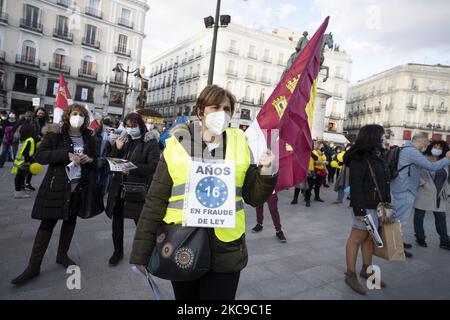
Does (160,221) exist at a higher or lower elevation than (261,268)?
higher

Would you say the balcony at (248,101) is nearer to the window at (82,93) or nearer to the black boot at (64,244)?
the window at (82,93)

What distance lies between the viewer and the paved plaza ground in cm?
288

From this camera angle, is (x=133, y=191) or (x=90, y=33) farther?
(x=90, y=33)

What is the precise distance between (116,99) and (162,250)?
124 feet

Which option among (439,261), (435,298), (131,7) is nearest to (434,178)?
(439,261)

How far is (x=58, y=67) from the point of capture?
32.8 m

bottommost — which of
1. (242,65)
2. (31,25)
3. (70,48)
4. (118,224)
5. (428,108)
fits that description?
(118,224)

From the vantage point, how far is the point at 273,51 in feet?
143

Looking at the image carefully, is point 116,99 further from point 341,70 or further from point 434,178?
point 434,178

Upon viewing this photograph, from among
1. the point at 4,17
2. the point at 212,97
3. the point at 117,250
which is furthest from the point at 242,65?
the point at 212,97

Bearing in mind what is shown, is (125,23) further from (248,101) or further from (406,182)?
(406,182)

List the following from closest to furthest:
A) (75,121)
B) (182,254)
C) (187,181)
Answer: (182,254) → (187,181) → (75,121)

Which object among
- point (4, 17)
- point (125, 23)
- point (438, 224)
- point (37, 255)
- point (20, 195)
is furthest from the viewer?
point (125, 23)

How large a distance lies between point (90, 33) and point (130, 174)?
37107mm
